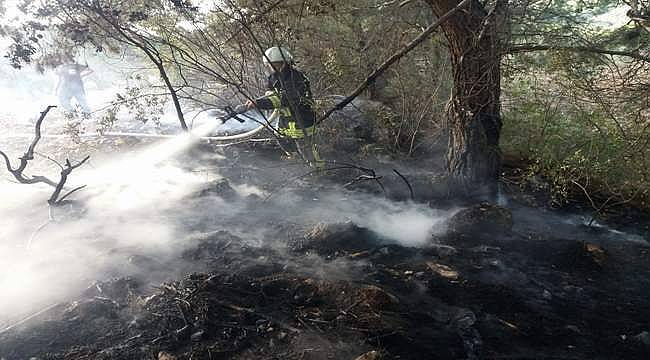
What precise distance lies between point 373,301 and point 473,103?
2.75 meters

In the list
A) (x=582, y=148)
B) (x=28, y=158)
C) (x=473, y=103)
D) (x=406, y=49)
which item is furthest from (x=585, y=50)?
(x=28, y=158)

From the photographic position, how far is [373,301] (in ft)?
11.1

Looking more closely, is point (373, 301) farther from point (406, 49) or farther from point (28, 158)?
point (28, 158)

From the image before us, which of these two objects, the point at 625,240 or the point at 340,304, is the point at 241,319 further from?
the point at 625,240

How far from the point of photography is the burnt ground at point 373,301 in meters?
3.00

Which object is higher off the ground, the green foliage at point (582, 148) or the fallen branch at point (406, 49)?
the fallen branch at point (406, 49)

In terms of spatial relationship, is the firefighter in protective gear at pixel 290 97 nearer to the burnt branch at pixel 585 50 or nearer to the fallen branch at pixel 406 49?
the fallen branch at pixel 406 49

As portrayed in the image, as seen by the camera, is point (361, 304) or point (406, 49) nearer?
point (406, 49)

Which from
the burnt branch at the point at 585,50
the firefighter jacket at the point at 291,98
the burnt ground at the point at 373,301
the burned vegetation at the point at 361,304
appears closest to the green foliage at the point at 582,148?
the burnt branch at the point at 585,50

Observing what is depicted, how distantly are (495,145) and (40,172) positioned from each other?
26.1ft

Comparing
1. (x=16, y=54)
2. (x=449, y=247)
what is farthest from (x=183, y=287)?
(x=16, y=54)

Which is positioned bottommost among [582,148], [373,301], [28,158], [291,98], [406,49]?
[373,301]

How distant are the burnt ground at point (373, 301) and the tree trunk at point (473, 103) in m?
0.62

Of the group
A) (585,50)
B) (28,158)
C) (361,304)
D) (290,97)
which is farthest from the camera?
(290,97)
